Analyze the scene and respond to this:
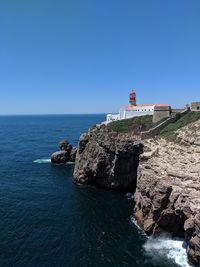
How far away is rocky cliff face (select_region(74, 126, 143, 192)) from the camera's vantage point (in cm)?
6059

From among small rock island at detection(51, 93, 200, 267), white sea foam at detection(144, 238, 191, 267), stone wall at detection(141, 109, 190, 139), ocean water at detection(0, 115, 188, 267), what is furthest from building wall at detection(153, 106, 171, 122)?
white sea foam at detection(144, 238, 191, 267)

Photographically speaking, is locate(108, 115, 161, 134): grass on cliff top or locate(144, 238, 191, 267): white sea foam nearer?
locate(144, 238, 191, 267): white sea foam

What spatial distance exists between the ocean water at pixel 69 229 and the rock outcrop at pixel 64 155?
16.0 meters

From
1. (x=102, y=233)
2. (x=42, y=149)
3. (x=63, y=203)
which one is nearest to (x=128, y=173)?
(x=63, y=203)

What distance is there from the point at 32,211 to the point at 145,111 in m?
54.5

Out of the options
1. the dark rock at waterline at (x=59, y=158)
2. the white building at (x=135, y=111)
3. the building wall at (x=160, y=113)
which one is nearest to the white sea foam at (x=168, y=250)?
the building wall at (x=160, y=113)

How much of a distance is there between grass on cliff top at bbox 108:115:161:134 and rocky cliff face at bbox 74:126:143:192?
6484 mm

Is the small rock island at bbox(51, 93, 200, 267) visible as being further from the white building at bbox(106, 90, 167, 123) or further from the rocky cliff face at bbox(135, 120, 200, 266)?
the white building at bbox(106, 90, 167, 123)

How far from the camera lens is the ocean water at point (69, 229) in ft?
119

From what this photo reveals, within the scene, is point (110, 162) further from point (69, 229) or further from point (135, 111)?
point (135, 111)

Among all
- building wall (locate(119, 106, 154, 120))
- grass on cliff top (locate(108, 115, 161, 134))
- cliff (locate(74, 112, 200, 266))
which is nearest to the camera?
cliff (locate(74, 112, 200, 266))

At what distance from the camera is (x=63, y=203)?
54.7 m

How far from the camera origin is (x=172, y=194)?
38938 millimetres

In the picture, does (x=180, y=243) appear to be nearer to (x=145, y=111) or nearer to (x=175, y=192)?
(x=175, y=192)
